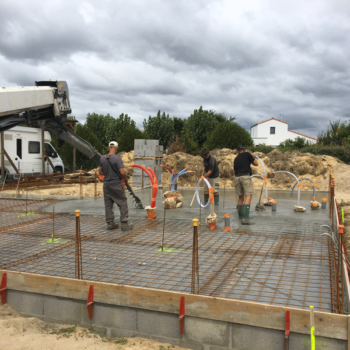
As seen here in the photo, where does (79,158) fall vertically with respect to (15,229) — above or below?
above

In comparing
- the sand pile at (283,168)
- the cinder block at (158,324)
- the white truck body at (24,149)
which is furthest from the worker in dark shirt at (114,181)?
the white truck body at (24,149)

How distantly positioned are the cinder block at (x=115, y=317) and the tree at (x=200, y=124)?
109 ft

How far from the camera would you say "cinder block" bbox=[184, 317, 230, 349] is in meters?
3.41

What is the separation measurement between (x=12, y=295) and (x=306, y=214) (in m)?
6.48

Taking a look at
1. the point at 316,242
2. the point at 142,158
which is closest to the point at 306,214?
the point at 316,242

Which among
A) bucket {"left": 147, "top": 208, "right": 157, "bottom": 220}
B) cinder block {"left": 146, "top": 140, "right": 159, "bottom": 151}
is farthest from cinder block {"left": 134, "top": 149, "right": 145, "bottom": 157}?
bucket {"left": 147, "top": 208, "right": 157, "bottom": 220}

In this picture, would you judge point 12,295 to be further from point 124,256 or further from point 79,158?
point 79,158

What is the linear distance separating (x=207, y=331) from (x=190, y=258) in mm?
1638

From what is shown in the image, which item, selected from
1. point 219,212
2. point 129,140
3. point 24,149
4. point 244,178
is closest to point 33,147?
point 24,149

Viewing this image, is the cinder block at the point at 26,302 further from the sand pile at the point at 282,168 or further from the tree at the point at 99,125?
the tree at the point at 99,125

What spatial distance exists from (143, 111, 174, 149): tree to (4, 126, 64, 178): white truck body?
62.7ft

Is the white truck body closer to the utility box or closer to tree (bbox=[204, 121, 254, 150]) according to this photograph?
the utility box

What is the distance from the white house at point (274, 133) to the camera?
56656mm

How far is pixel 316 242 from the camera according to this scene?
5.79m
